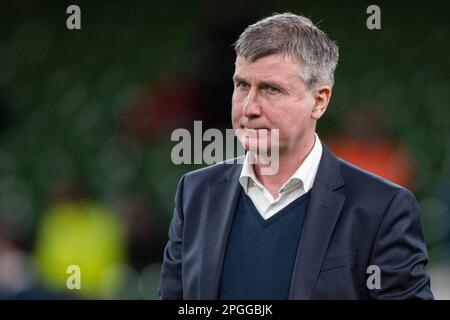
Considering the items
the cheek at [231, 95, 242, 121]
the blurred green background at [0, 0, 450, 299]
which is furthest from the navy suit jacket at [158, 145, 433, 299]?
the blurred green background at [0, 0, 450, 299]

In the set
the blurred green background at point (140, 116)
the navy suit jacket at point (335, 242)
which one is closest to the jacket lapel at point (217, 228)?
the navy suit jacket at point (335, 242)

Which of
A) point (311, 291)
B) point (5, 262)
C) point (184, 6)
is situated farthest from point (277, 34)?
point (184, 6)

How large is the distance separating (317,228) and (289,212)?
0.27 feet

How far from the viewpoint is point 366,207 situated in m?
1.00

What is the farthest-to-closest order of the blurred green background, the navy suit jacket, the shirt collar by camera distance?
the blurred green background, the shirt collar, the navy suit jacket

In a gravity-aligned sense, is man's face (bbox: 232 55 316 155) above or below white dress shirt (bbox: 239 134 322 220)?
above

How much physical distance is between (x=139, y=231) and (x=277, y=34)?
1.74 metres

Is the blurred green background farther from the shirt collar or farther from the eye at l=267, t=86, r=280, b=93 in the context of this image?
the eye at l=267, t=86, r=280, b=93

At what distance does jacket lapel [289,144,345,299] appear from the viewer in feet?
3.17

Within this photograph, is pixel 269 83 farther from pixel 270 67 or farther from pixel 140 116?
pixel 140 116

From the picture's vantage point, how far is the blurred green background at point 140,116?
8.63 feet

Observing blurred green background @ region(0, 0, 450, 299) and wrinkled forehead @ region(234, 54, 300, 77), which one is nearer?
wrinkled forehead @ region(234, 54, 300, 77)

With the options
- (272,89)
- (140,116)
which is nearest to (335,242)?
(272,89)

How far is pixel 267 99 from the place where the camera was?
105cm
